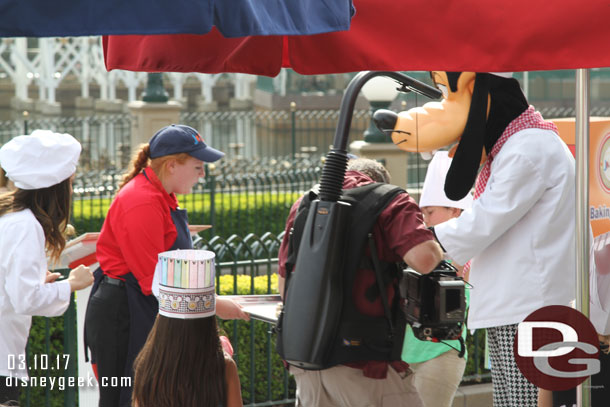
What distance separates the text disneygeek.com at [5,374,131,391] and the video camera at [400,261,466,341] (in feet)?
5.14

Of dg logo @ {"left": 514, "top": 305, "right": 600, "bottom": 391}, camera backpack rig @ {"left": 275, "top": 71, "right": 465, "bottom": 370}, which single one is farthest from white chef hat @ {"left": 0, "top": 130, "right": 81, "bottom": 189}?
dg logo @ {"left": 514, "top": 305, "right": 600, "bottom": 391}

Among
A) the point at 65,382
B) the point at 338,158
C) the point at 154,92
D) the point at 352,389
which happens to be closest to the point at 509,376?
the point at 352,389

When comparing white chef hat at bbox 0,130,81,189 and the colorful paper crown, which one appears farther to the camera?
white chef hat at bbox 0,130,81,189

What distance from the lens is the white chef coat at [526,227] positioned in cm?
392

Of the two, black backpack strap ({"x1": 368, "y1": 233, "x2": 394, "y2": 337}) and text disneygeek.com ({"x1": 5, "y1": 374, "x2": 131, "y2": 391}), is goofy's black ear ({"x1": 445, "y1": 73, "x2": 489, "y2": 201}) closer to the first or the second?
black backpack strap ({"x1": 368, "y1": 233, "x2": 394, "y2": 337})

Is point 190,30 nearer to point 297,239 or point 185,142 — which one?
point 297,239

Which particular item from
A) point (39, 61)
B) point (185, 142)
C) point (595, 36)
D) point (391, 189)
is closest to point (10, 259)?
point (185, 142)

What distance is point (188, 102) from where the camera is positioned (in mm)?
36219

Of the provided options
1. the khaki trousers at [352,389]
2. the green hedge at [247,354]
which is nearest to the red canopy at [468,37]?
the khaki trousers at [352,389]

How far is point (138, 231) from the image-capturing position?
441 cm

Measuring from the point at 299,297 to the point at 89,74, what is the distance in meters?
32.1

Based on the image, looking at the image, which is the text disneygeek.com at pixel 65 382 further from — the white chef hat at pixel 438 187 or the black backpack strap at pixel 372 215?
the white chef hat at pixel 438 187

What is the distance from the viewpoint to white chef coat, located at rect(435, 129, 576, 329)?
3.92 metres

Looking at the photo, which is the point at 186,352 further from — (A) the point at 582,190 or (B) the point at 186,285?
(A) the point at 582,190
